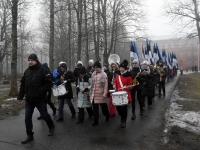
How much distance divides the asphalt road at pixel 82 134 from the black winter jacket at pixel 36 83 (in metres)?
1.02

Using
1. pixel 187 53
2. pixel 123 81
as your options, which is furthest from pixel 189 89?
pixel 187 53

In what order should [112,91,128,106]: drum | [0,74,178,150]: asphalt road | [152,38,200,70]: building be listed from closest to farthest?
[0,74,178,150]: asphalt road, [112,91,128,106]: drum, [152,38,200,70]: building

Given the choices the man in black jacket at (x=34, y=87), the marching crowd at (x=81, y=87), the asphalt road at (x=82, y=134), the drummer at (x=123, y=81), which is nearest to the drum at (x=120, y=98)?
the marching crowd at (x=81, y=87)

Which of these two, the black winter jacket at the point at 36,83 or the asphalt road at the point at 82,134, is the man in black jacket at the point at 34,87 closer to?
the black winter jacket at the point at 36,83

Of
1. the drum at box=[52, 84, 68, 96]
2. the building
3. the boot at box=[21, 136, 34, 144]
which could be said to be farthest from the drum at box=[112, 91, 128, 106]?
the building

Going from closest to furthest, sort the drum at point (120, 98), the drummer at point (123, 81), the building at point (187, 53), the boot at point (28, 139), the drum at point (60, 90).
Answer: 1. the boot at point (28, 139)
2. the drum at point (120, 98)
3. the drummer at point (123, 81)
4. the drum at point (60, 90)
5. the building at point (187, 53)

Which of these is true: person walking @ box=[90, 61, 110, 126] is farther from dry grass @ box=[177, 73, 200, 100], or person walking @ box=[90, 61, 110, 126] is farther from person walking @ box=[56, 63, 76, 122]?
dry grass @ box=[177, 73, 200, 100]

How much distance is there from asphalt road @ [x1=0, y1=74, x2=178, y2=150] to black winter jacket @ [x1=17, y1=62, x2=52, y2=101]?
1.02 m

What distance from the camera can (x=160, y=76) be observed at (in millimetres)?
12164

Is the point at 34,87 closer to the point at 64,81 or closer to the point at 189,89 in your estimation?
the point at 64,81

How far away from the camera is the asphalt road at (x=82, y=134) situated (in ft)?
15.8

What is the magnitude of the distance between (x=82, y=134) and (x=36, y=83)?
1731 millimetres

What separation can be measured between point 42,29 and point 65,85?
3218 cm

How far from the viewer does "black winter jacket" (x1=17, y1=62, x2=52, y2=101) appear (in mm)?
4996
